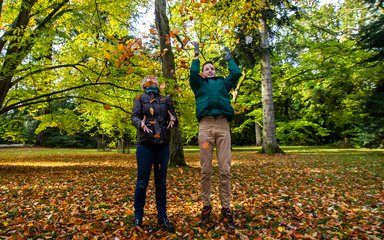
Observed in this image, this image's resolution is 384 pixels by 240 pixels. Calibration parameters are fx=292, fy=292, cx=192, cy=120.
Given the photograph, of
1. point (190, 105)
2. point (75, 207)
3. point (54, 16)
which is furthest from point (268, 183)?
point (54, 16)

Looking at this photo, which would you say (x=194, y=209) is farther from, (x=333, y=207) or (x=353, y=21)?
(x=353, y=21)

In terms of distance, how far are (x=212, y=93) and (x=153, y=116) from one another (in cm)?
85

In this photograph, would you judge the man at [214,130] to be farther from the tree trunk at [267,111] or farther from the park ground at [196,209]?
the tree trunk at [267,111]

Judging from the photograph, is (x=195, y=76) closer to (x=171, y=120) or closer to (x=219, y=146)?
(x=171, y=120)

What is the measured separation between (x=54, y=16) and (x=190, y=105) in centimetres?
564

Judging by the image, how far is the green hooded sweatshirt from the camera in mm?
3887

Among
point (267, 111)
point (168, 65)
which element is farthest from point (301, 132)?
point (168, 65)

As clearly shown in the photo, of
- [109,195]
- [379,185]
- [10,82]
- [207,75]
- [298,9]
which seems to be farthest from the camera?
[298,9]

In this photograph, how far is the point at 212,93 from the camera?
393 cm

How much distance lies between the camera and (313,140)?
30703 mm

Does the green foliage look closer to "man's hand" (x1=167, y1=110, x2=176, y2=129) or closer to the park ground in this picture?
the park ground

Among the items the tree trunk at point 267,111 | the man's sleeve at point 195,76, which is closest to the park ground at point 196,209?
the man's sleeve at point 195,76

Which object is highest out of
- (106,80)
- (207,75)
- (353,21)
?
(353,21)

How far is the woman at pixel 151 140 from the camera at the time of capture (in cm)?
368
